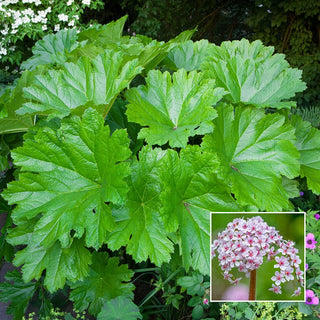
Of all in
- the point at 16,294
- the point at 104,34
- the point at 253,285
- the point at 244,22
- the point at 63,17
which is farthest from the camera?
the point at 244,22

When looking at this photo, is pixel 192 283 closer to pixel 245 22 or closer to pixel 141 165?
pixel 141 165

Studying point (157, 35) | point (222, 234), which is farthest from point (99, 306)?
point (157, 35)

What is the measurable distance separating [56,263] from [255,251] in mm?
702

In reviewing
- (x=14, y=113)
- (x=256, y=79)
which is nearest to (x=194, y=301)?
(x=256, y=79)

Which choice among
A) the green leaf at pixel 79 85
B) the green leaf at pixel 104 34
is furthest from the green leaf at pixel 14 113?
the green leaf at pixel 104 34

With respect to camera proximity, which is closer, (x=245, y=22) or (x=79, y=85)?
(x=79, y=85)

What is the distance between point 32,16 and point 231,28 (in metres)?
2.68

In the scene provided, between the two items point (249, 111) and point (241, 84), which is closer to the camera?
point (249, 111)

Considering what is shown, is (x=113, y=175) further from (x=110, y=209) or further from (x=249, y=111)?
(x=249, y=111)

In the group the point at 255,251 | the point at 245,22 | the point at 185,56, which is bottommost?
→ the point at 255,251

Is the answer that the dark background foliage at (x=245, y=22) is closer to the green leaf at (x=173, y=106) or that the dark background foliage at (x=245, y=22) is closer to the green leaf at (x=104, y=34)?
the green leaf at (x=104, y=34)

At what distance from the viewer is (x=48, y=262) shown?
4.47 feet

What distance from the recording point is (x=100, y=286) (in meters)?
1.59

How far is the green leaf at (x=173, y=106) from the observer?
132cm
